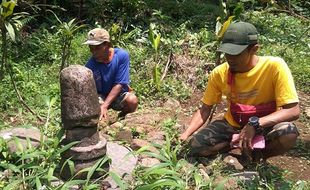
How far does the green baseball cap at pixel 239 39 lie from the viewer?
3.75 m

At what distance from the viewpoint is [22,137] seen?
4.00 meters

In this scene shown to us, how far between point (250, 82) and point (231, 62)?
0.86 feet

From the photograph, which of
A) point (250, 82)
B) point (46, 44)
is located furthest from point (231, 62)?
point (46, 44)

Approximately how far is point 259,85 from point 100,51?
1.72 meters

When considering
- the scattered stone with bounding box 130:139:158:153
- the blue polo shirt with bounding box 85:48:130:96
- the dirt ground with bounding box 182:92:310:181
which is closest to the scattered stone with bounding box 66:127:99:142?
the scattered stone with bounding box 130:139:158:153

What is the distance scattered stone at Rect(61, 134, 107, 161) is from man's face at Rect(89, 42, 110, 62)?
1505 mm

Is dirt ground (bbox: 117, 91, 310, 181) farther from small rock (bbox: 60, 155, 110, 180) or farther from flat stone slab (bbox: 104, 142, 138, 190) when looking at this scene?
small rock (bbox: 60, 155, 110, 180)

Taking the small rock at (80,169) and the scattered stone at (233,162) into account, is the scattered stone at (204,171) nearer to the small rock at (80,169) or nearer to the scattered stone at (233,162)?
the scattered stone at (233,162)

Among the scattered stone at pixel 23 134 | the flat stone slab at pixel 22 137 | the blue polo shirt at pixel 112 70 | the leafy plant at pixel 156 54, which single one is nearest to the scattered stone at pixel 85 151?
the flat stone slab at pixel 22 137

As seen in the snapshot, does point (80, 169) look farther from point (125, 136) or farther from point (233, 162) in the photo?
point (233, 162)

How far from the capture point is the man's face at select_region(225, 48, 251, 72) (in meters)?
3.80

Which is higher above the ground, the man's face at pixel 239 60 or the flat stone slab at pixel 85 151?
the man's face at pixel 239 60

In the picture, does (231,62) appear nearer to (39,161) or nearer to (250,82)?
(250,82)

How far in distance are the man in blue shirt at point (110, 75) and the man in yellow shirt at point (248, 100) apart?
1.18 meters
